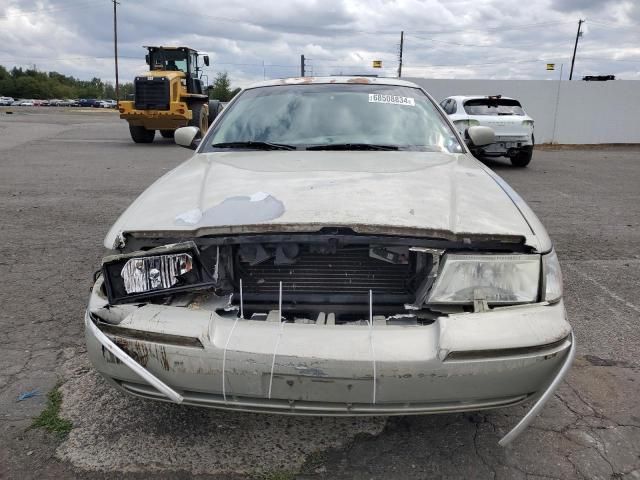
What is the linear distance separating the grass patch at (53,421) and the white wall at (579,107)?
59.9 ft

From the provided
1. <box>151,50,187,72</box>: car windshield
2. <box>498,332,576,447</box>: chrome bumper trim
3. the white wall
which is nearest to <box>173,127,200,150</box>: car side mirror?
<box>498,332,576,447</box>: chrome bumper trim

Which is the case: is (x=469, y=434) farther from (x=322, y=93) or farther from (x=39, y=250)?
(x=39, y=250)

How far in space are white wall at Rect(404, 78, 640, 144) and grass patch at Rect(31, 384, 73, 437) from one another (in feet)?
59.9

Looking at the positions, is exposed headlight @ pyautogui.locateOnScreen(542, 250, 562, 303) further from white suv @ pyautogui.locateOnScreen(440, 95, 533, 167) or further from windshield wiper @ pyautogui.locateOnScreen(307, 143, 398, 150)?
white suv @ pyautogui.locateOnScreen(440, 95, 533, 167)

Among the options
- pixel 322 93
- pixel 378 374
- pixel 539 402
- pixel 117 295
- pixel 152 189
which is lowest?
pixel 539 402

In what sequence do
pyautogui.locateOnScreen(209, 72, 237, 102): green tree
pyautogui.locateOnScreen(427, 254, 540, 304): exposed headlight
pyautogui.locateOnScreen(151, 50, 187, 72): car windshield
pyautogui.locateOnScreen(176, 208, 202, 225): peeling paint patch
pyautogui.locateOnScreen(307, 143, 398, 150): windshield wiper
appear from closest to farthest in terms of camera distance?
1. pyautogui.locateOnScreen(427, 254, 540, 304): exposed headlight
2. pyautogui.locateOnScreen(176, 208, 202, 225): peeling paint patch
3. pyautogui.locateOnScreen(307, 143, 398, 150): windshield wiper
4. pyautogui.locateOnScreen(151, 50, 187, 72): car windshield
5. pyautogui.locateOnScreen(209, 72, 237, 102): green tree

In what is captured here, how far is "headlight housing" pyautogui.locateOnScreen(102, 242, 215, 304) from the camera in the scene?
6.95 feet

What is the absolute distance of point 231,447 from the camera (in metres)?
2.30

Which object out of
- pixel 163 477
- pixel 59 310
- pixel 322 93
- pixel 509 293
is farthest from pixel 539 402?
pixel 59 310

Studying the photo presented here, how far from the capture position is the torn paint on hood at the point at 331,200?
2.11 meters

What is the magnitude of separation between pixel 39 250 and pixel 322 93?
3189mm

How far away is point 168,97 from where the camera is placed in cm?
1555

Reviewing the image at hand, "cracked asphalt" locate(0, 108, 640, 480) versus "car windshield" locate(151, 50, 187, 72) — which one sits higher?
"car windshield" locate(151, 50, 187, 72)

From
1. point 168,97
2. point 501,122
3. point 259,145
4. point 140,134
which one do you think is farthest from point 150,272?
point 140,134
